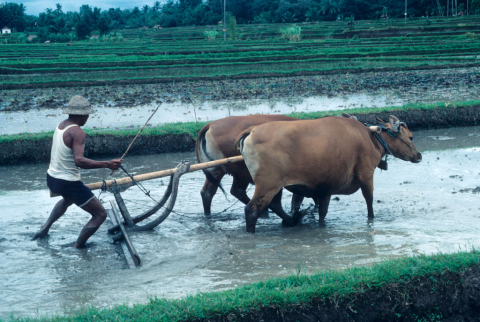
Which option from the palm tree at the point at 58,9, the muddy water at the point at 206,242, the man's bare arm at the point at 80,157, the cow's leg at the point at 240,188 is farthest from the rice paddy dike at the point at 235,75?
the palm tree at the point at 58,9

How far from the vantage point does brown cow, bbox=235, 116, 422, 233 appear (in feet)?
18.3

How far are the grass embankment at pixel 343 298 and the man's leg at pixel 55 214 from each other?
2.00 m

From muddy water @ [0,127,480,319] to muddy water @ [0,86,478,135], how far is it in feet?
16.0

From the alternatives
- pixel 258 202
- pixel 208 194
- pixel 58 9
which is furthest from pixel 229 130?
pixel 58 9

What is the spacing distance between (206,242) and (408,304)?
7.82ft

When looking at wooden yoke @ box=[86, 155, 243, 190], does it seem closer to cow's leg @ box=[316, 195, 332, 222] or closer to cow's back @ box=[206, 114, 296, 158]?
cow's back @ box=[206, 114, 296, 158]

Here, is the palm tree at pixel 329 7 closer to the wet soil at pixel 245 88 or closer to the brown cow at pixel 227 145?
the wet soil at pixel 245 88

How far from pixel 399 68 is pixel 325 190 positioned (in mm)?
18239

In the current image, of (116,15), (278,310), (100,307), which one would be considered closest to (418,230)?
(278,310)

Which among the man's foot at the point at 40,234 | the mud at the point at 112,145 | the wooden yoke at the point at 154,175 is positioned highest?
the wooden yoke at the point at 154,175

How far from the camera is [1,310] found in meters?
3.93

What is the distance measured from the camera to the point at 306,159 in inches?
222

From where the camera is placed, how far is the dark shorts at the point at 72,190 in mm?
5082

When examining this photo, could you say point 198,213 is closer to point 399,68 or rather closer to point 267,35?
point 399,68
